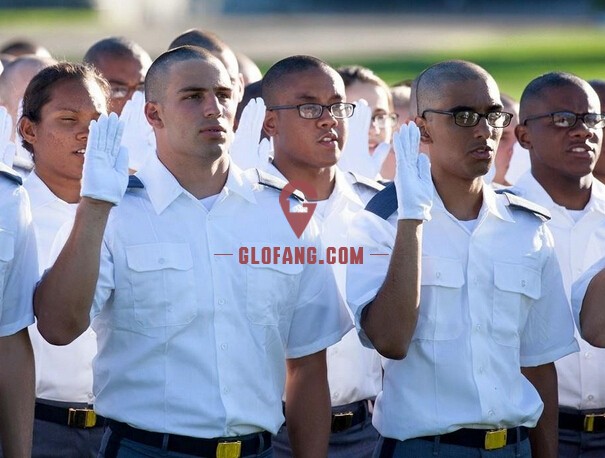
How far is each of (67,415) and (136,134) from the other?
1696 mm

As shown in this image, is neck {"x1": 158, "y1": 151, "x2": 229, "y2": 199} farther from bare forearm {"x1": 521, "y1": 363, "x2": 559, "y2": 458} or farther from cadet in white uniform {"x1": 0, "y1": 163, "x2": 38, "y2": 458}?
bare forearm {"x1": 521, "y1": 363, "x2": 559, "y2": 458}

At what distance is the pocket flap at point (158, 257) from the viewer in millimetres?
4152

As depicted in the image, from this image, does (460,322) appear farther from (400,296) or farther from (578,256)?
(578,256)

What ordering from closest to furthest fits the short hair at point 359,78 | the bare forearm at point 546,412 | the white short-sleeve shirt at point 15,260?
1. the white short-sleeve shirt at point 15,260
2. the bare forearm at point 546,412
3. the short hair at point 359,78

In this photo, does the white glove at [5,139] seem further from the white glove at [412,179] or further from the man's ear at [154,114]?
the white glove at [412,179]

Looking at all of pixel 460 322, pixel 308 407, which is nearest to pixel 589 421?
pixel 460 322

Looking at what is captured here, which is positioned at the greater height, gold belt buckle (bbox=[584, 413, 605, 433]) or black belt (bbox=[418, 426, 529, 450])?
gold belt buckle (bbox=[584, 413, 605, 433])

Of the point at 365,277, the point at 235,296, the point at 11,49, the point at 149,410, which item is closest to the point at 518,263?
the point at 365,277

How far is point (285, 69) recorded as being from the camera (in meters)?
5.61

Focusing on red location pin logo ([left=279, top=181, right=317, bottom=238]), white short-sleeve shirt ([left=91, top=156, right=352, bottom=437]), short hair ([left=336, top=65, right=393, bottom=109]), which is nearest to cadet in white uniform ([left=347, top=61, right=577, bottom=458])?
red location pin logo ([left=279, top=181, right=317, bottom=238])

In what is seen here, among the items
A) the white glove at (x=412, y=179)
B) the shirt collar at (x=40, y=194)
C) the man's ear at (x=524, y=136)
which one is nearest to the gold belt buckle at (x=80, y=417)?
the shirt collar at (x=40, y=194)

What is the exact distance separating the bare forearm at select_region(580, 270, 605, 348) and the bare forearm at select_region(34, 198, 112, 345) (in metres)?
1.65

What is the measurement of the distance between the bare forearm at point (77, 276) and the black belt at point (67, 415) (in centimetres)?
87

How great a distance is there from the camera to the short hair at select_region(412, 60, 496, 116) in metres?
4.71
